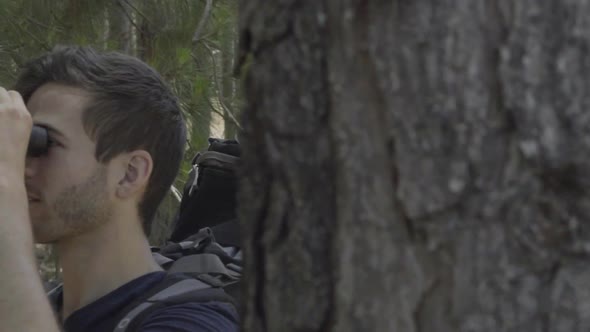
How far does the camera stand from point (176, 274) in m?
2.10

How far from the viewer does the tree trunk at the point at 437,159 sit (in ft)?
1.90

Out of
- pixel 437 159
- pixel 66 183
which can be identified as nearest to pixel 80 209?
pixel 66 183

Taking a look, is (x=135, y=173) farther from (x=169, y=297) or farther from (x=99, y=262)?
(x=169, y=297)

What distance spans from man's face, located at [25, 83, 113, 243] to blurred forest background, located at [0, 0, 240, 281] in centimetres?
232

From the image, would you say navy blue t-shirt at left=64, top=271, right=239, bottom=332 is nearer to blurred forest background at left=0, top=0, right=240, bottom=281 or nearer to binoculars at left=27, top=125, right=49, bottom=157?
binoculars at left=27, top=125, right=49, bottom=157

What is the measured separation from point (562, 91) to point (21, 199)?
55.7 inches

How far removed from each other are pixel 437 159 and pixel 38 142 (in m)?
1.59

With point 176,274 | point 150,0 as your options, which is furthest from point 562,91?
point 150,0

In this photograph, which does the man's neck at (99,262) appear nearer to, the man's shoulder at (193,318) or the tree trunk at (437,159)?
the man's shoulder at (193,318)

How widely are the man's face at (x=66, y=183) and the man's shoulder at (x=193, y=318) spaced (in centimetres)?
34

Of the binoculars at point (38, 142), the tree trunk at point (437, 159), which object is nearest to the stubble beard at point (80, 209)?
the binoculars at point (38, 142)

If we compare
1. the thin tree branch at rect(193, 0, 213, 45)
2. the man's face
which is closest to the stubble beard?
the man's face

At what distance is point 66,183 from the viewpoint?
210cm

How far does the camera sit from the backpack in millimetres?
1973
